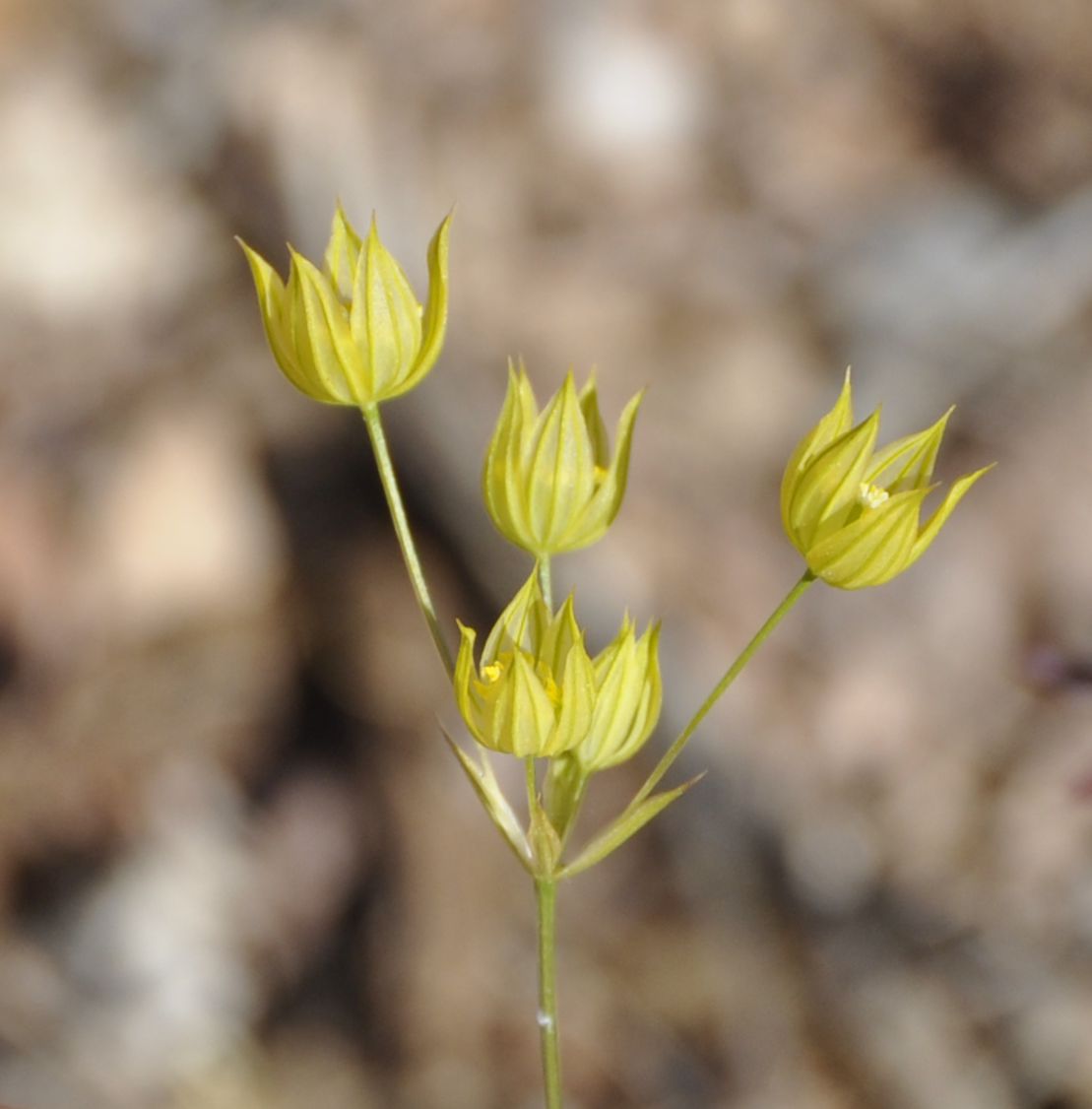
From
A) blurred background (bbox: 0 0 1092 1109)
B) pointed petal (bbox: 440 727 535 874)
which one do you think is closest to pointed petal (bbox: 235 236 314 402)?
pointed petal (bbox: 440 727 535 874)

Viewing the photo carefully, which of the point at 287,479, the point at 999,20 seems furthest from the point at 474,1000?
the point at 999,20

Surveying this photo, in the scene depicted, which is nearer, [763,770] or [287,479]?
[763,770]

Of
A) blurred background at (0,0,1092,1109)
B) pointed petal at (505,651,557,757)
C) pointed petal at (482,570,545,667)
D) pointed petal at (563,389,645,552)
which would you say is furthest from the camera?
blurred background at (0,0,1092,1109)

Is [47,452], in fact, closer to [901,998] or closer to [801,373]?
[801,373]

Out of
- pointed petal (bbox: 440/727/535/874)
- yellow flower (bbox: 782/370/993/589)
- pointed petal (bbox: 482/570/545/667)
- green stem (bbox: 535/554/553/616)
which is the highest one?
yellow flower (bbox: 782/370/993/589)

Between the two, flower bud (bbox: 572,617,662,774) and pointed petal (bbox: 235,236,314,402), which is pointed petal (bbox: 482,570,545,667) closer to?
flower bud (bbox: 572,617,662,774)

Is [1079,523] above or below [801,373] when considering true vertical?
below
